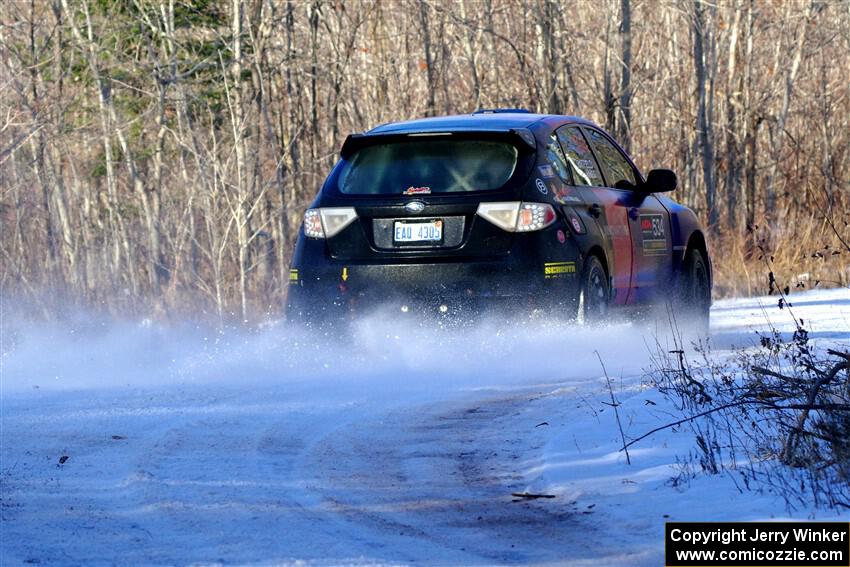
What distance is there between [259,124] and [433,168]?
17067 millimetres

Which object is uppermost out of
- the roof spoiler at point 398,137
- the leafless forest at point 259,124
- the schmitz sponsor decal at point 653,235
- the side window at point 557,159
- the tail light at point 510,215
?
the roof spoiler at point 398,137

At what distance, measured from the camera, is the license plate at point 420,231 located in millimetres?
9672

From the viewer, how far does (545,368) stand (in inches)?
390

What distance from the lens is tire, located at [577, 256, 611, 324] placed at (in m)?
9.98

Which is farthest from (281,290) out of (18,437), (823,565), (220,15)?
(823,565)

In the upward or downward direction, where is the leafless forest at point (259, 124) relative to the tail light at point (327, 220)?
downward

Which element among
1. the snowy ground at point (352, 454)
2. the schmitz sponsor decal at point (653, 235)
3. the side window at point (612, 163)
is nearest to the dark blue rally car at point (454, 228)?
the snowy ground at point (352, 454)

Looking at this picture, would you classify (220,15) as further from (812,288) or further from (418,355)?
(418,355)

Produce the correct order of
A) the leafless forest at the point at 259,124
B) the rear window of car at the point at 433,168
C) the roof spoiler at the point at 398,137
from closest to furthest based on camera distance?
the rear window of car at the point at 433,168, the roof spoiler at the point at 398,137, the leafless forest at the point at 259,124

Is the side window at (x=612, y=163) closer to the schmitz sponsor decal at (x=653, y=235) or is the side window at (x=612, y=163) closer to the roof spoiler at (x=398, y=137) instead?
the schmitz sponsor decal at (x=653, y=235)

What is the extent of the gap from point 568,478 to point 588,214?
439 cm

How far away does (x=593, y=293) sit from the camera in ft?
33.7

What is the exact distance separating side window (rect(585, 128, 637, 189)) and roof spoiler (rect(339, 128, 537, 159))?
4.94ft

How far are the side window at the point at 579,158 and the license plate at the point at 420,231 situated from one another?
4.58 ft
